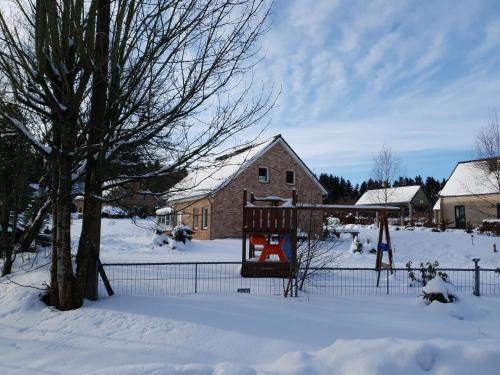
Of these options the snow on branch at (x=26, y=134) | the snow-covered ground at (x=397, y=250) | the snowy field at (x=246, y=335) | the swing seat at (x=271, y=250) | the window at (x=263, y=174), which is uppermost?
the window at (x=263, y=174)

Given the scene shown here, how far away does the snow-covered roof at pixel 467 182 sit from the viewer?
3725 centimetres


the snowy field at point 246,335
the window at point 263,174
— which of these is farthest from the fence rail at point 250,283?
the window at point 263,174

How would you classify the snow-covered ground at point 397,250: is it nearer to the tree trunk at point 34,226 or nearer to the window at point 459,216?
the tree trunk at point 34,226

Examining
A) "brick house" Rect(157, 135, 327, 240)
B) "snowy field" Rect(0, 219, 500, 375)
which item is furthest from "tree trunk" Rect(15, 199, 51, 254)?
"brick house" Rect(157, 135, 327, 240)

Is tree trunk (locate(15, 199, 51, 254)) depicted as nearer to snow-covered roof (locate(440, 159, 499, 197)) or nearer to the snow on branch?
the snow on branch

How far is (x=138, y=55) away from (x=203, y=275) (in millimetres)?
6877

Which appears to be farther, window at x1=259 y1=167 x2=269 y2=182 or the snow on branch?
window at x1=259 y1=167 x2=269 y2=182

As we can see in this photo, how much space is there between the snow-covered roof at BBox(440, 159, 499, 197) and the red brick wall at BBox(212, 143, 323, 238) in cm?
1686

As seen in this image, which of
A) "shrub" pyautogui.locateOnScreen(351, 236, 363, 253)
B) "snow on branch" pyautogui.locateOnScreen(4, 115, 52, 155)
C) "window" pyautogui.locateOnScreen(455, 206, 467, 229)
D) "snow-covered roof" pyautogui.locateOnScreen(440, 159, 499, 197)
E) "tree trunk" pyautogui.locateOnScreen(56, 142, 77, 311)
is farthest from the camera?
"window" pyautogui.locateOnScreen(455, 206, 467, 229)

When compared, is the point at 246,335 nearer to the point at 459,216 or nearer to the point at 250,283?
the point at 250,283

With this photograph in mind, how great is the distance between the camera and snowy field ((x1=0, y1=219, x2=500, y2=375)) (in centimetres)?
489

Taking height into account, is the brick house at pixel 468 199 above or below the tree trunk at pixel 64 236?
above

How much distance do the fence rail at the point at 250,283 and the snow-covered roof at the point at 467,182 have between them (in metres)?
27.1

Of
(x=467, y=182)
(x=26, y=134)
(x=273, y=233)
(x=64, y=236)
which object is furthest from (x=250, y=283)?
(x=467, y=182)
